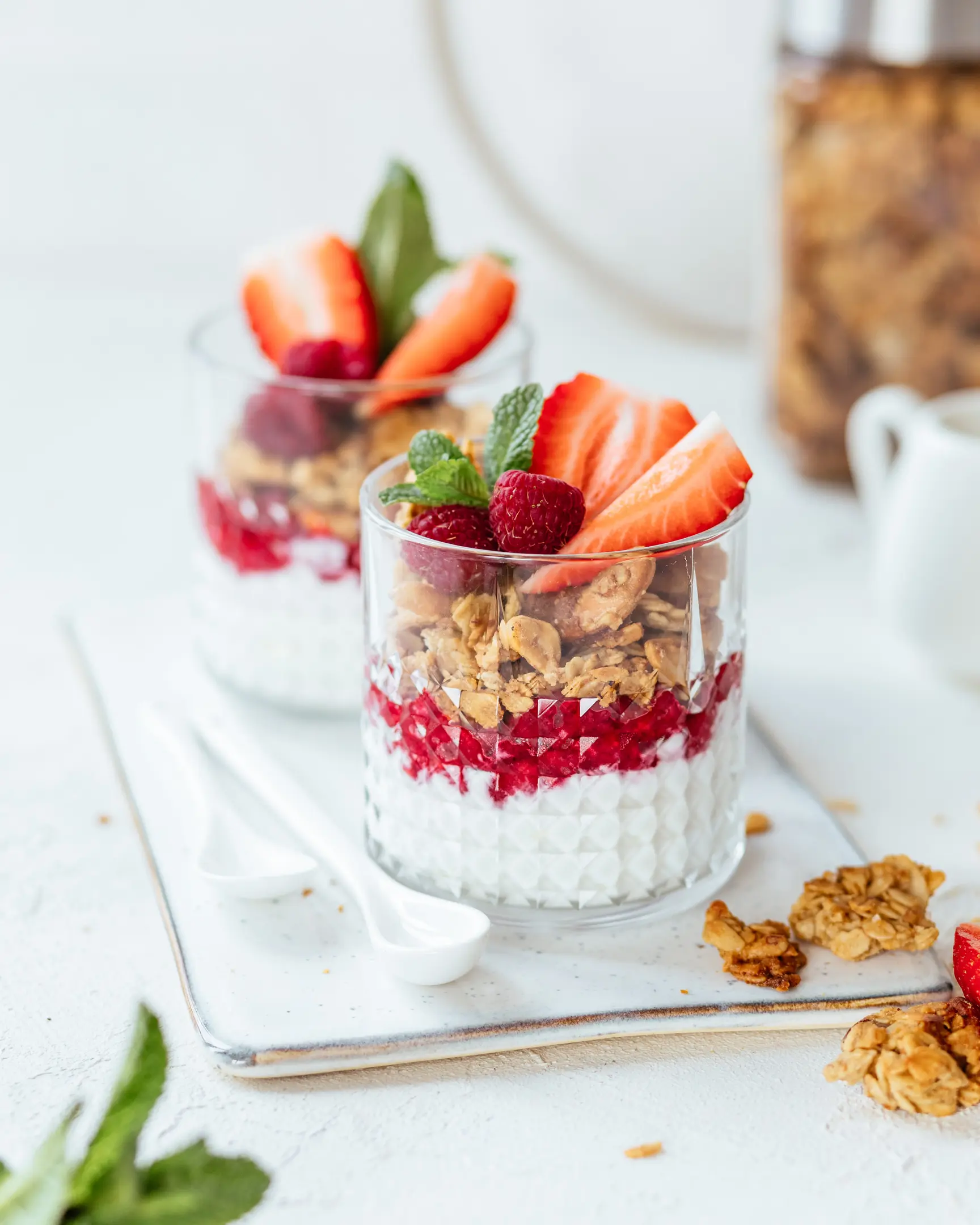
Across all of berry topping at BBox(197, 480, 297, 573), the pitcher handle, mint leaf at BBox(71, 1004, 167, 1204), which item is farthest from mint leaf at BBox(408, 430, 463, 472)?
the pitcher handle

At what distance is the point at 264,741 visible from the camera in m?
1.03

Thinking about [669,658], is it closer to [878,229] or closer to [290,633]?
[290,633]

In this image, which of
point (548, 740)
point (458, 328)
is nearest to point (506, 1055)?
point (548, 740)

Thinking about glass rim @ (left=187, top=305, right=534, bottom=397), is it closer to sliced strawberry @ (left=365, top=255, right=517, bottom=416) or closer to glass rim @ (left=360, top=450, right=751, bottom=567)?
sliced strawberry @ (left=365, top=255, right=517, bottom=416)

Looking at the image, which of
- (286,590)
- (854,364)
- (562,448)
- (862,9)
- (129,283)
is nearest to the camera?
(562,448)

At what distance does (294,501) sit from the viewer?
996 millimetres

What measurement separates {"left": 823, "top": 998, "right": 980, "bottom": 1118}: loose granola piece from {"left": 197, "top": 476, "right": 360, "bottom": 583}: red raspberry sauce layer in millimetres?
471

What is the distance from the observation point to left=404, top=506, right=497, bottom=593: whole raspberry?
0.74 m

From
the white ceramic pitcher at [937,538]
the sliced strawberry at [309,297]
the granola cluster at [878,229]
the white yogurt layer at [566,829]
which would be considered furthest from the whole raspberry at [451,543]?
the granola cluster at [878,229]

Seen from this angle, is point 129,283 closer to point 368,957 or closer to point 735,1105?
point 368,957

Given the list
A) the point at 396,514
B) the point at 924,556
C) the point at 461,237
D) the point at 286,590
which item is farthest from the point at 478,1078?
the point at 461,237

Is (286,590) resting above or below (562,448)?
below

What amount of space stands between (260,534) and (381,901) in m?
0.33

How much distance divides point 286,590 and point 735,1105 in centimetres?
50
